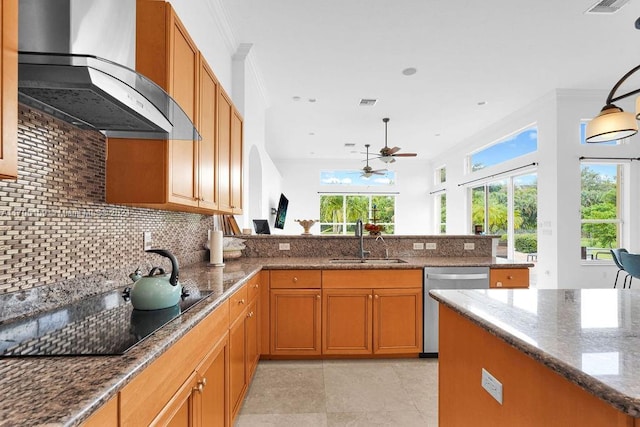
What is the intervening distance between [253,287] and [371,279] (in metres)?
1.03

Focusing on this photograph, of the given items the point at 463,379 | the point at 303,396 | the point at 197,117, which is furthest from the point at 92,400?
the point at 303,396

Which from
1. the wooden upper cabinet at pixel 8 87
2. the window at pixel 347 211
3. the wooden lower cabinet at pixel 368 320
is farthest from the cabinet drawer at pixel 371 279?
the window at pixel 347 211

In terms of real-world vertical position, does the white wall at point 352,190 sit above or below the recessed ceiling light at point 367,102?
below

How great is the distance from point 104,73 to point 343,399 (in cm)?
231

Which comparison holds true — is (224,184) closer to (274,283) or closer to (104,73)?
(274,283)

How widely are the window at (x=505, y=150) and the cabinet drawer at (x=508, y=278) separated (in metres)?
3.57

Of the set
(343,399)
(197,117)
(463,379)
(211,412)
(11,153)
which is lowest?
(343,399)

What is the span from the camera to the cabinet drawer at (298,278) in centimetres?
282

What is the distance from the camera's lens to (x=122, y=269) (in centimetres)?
176

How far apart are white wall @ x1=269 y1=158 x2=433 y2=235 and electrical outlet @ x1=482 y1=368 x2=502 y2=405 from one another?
28.1 ft

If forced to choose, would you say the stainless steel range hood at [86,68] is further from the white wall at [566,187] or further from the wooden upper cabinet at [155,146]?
the white wall at [566,187]

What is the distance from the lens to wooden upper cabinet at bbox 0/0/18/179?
2.45ft

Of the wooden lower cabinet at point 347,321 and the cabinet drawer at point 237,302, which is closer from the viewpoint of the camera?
the cabinet drawer at point 237,302

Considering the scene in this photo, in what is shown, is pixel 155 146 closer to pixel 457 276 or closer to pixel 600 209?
pixel 457 276
